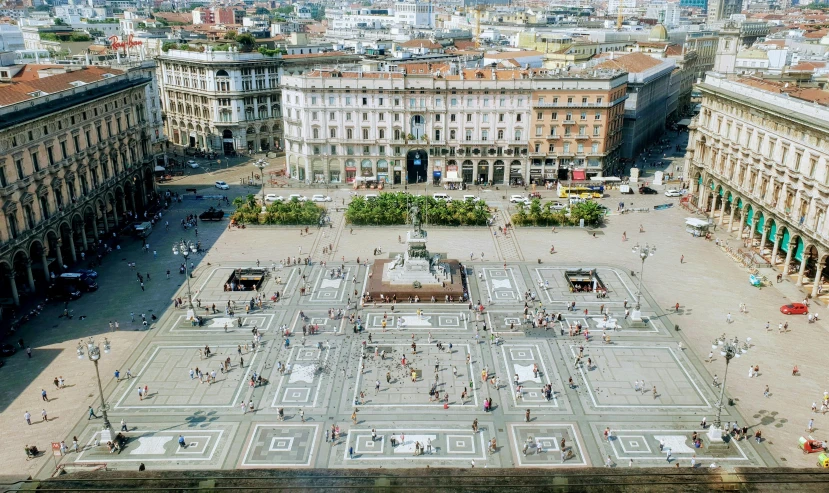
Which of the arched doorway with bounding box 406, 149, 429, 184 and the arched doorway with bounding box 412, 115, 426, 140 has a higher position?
the arched doorway with bounding box 412, 115, 426, 140

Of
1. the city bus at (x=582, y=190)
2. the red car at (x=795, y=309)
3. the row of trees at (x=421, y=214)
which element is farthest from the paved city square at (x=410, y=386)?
the city bus at (x=582, y=190)

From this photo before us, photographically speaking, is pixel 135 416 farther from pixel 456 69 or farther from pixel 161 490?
pixel 456 69

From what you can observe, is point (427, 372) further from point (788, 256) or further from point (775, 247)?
Answer: point (775, 247)

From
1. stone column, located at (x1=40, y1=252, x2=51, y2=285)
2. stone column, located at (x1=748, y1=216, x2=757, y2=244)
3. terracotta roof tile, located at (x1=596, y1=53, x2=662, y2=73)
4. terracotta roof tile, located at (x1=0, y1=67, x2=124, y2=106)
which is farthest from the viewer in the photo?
terracotta roof tile, located at (x1=596, y1=53, x2=662, y2=73)

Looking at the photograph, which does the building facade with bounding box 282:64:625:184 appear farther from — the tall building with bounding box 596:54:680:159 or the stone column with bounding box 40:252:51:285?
the stone column with bounding box 40:252:51:285

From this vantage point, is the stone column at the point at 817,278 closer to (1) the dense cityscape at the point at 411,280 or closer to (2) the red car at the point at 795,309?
(1) the dense cityscape at the point at 411,280

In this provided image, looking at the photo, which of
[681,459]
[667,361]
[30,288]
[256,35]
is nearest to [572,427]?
[681,459]

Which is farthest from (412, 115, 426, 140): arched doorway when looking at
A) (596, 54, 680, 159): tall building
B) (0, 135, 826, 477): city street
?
(596, 54, 680, 159): tall building

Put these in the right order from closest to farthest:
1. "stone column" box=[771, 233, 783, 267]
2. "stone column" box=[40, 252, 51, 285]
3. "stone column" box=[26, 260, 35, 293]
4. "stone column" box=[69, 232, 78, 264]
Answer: "stone column" box=[26, 260, 35, 293]
"stone column" box=[40, 252, 51, 285]
"stone column" box=[771, 233, 783, 267]
"stone column" box=[69, 232, 78, 264]
